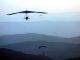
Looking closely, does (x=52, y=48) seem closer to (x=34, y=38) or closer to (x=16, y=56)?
(x=34, y=38)

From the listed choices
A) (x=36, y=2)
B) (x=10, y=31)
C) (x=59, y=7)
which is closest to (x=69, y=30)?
(x=59, y=7)

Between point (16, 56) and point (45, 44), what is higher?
point (45, 44)

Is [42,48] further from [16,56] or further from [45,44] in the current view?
[16,56]

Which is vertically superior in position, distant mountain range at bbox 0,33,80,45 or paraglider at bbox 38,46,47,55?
distant mountain range at bbox 0,33,80,45

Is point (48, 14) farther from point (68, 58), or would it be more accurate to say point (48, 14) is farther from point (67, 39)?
point (68, 58)

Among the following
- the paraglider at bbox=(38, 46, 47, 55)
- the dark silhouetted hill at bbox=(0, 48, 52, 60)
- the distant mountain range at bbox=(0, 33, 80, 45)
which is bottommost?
the dark silhouetted hill at bbox=(0, 48, 52, 60)

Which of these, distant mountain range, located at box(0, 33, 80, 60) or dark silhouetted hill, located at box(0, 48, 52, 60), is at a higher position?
distant mountain range, located at box(0, 33, 80, 60)

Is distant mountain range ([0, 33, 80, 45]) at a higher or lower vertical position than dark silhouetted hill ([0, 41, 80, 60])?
higher

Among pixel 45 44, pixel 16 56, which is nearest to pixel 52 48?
pixel 45 44

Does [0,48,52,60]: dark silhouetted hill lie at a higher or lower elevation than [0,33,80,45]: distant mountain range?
lower
